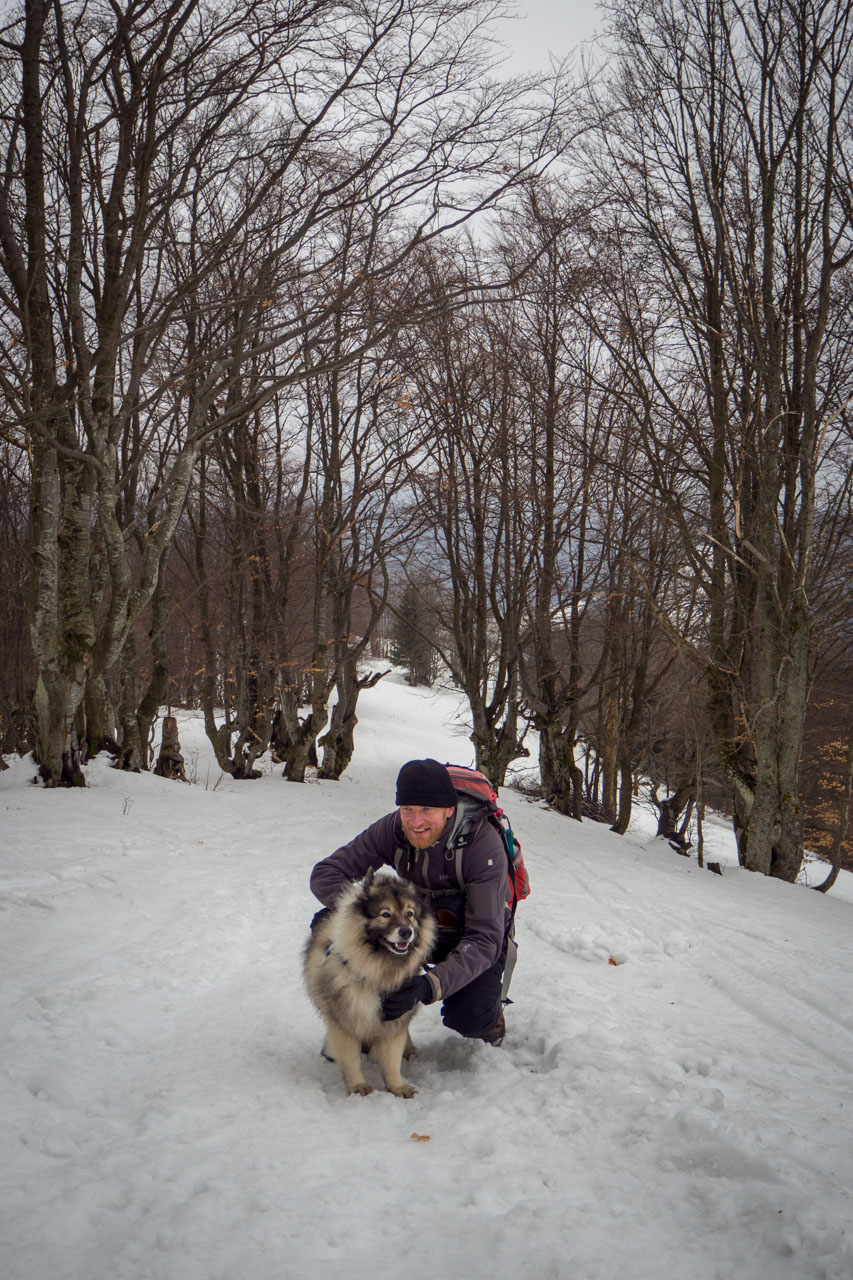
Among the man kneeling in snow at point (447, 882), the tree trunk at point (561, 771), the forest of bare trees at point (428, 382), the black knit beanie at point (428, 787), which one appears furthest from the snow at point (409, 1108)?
the tree trunk at point (561, 771)

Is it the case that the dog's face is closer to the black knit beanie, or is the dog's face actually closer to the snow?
the black knit beanie

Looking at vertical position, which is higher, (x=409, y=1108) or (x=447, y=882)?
(x=447, y=882)

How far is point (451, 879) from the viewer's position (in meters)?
3.63

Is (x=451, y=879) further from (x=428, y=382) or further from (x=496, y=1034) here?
(x=428, y=382)

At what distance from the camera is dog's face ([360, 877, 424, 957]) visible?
3115 mm

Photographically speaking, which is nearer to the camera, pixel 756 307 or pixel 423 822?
pixel 423 822

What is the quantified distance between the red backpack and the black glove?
0.60 m

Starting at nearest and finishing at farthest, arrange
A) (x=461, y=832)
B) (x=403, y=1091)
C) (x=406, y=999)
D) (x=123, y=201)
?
(x=406, y=999) → (x=403, y=1091) → (x=461, y=832) → (x=123, y=201)

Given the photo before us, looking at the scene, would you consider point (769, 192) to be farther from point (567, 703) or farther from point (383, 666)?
point (383, 666)

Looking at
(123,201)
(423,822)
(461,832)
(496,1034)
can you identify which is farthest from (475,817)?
(123,201)

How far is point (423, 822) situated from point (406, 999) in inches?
31.1

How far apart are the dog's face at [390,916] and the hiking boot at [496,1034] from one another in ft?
2.82

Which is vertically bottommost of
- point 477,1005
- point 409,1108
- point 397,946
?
point 409,1108

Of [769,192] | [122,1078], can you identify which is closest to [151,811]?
[122,1078]
